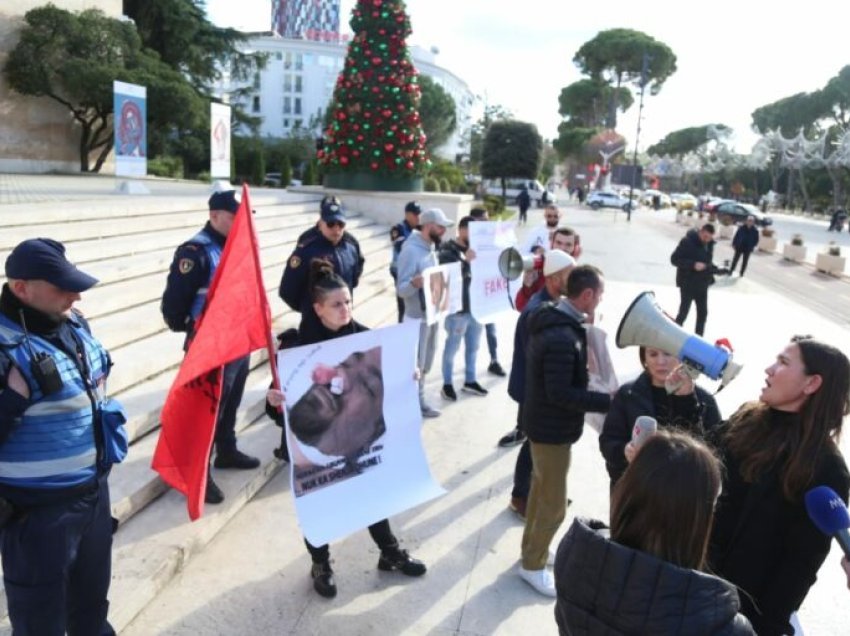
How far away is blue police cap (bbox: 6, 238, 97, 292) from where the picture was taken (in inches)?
85.2

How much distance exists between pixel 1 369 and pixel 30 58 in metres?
19.9

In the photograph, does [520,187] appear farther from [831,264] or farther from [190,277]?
[190,277]

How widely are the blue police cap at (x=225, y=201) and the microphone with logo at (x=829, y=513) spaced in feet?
11.0

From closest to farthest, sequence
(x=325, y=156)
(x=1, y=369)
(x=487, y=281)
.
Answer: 1. (x=1, y=369)
2. (x=487, y=281)
3. (x=325, y=156)

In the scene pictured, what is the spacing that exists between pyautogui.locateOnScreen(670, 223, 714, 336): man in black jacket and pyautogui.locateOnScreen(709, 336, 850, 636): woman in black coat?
741 cm

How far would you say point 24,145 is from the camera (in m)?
19.0

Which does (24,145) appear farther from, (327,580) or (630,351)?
(327,580)

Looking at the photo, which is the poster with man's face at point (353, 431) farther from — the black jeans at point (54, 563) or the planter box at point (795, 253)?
the planter box at point (795, 253)

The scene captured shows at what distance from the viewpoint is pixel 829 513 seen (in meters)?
1.76

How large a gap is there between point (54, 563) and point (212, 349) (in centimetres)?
109

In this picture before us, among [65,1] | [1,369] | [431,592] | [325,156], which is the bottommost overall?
[431,592]

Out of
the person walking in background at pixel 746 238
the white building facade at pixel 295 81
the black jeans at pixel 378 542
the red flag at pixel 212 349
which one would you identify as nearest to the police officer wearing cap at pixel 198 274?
the red flag at pixel 212 349

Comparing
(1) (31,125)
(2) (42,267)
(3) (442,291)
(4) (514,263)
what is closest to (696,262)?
(4) (514,263)

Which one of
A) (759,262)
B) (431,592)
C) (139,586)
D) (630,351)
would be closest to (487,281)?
(630,351)
